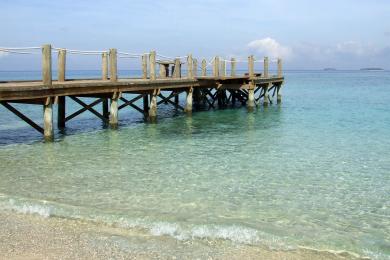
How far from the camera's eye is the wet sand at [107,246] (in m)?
6.05

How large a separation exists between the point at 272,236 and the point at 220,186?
314 centimetres

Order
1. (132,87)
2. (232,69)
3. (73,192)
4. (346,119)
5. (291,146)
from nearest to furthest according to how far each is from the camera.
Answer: (73,192)
(291,146)
(132,87)
(346,119)
(232,69)

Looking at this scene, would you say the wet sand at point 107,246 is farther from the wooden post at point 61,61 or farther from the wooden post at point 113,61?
the wooden post at point 113,61

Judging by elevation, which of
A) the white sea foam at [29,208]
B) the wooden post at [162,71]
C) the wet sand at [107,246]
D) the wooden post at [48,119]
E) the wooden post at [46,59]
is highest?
the wooden post at [162,71]

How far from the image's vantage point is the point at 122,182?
1034 cm

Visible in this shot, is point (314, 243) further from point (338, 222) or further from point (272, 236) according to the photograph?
point (338, 222)

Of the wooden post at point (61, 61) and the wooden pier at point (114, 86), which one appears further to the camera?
the wooden post at point (61, 61)

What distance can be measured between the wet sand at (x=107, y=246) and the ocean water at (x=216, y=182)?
0.30m

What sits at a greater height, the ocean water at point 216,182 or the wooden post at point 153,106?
the wooden post at point 153,106

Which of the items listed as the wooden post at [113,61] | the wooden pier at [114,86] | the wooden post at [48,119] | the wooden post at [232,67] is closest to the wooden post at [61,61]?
the wooden pier at [114,86]

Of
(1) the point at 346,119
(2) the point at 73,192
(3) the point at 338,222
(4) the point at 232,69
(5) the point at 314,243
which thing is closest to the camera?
(5) the point at 314,243

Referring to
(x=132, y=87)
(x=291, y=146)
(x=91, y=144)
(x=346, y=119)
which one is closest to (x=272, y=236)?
(x=291, y=146)

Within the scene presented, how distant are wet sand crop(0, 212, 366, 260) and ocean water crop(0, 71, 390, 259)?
0.98ft

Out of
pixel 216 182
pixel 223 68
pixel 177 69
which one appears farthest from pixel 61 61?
pixel 223 68
